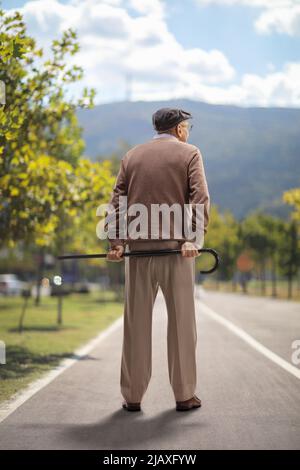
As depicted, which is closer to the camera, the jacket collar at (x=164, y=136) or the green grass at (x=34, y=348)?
the jacket collar at (x=164, y=136)

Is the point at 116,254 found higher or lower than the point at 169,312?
higher

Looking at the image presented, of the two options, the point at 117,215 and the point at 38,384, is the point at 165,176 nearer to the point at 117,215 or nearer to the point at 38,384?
the point at 117,215

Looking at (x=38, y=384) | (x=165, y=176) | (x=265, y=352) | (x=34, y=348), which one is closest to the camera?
(x=165, y=176)

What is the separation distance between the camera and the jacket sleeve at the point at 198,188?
5.58 meters

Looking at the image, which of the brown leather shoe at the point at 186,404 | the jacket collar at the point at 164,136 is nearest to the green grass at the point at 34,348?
the brown leather shoe at the point at 186,404

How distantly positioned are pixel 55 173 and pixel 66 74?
152 cm

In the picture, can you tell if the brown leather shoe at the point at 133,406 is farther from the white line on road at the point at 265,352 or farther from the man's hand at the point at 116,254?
the white line on road at the point at 265,352

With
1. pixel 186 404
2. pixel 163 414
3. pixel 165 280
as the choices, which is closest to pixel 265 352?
pixel 186 404

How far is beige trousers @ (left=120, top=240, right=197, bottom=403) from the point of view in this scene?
5652mm

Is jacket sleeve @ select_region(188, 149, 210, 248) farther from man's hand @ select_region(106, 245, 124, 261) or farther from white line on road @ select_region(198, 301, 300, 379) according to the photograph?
white line on road @ select_region(198, 301, 300, 379)

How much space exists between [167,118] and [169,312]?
1490mm

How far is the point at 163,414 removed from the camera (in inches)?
225

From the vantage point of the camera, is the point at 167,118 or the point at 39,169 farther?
the point at 39,169
